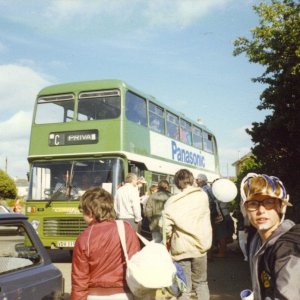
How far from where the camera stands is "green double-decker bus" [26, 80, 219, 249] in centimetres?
1145

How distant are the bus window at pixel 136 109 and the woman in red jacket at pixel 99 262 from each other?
8519 millimetres

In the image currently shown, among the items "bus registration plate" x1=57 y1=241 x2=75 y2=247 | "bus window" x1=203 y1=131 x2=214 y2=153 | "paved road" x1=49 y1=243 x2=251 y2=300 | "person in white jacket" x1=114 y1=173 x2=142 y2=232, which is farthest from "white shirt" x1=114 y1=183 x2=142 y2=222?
"bus window" x1=203 y1=131 x2=214 y2=153

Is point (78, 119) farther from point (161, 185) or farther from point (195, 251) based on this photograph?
point (195, 251)

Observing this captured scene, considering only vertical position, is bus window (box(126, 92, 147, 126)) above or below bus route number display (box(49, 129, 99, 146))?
above

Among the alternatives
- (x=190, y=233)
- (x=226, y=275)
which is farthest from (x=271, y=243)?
(x=226, y=275)

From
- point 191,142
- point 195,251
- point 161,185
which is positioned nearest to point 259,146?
point 161,185

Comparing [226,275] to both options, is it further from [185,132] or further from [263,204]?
[185,132]

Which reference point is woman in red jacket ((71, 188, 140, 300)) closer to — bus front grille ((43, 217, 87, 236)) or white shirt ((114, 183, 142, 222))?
white shirt ((114, 183, 142, 222))

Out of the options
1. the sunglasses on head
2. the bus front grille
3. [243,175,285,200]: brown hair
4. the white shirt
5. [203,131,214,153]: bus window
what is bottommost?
the sunglasses on head

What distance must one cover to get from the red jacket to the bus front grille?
807 centimetres

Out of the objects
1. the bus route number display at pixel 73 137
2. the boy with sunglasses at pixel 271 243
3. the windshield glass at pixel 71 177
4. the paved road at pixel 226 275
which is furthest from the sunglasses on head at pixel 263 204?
the bus route number display at pixel 73 137

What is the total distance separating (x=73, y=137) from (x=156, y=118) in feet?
9.66

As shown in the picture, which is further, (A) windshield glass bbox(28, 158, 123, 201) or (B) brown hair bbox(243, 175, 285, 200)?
(A) windshield glass bbox(28, 158, 123, 201)

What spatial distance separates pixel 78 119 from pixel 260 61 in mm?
5599
